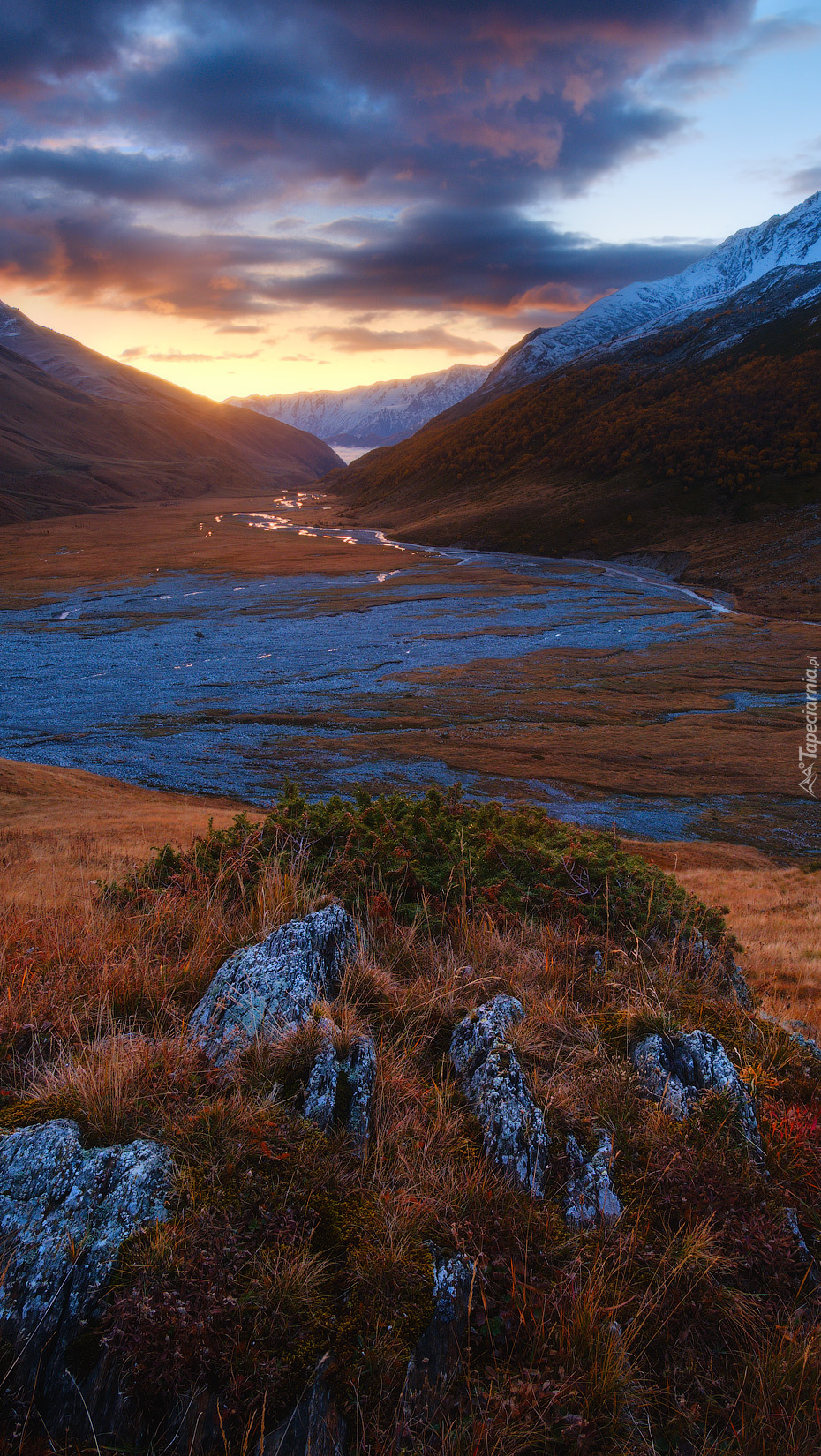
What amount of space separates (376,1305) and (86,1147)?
1634 mm

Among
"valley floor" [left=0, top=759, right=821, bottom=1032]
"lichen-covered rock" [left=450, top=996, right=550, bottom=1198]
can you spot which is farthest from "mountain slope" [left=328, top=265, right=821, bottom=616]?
"lichen-covered rock" [left=450, top=996, right=550, bottom=1198]

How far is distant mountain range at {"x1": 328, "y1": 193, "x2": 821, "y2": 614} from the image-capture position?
115 meters

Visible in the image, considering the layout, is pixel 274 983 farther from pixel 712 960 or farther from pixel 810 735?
pixel 810 735

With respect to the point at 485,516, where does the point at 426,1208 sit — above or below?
below

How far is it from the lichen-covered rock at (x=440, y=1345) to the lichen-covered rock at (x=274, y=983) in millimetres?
1687

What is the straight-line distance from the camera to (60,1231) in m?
3.21

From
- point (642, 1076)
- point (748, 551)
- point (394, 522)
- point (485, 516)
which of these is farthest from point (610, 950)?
point (394, 522)

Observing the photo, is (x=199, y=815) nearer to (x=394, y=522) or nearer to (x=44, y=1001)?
(x=44, y=1001)

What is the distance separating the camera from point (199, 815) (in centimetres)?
2523

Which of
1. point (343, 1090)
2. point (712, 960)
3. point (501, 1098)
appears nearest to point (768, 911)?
point (712, 960)

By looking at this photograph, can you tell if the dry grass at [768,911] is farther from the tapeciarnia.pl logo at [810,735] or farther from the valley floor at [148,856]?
the tapeciarnia.pl logo at [810,735]

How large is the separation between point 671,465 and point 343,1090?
151007mm

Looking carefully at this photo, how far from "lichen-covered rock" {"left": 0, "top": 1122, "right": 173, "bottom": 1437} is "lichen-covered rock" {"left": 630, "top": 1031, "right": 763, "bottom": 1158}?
3.13m

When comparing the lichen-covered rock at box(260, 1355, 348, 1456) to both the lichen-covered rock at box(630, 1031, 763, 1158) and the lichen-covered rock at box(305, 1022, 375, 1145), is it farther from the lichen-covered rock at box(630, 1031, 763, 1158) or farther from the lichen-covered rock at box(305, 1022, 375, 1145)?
the lichen-covered rock at box(630, 1031, 763, 1158)
